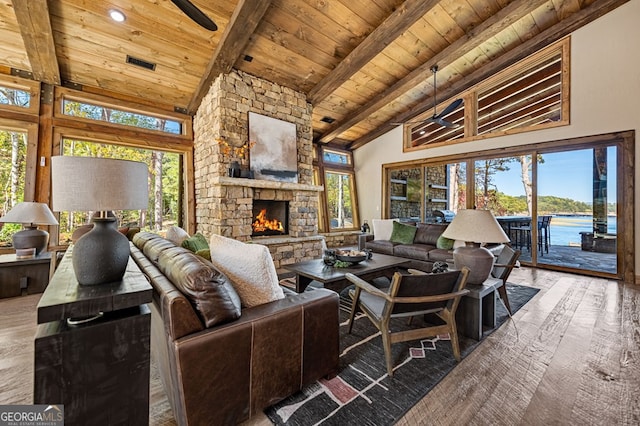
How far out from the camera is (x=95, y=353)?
1190mm

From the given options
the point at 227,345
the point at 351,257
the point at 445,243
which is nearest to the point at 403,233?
the point at 445,243

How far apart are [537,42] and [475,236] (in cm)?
489

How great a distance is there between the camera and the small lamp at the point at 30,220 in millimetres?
3072

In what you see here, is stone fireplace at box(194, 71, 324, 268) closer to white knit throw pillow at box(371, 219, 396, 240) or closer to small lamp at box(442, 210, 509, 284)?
white knit throw pillow at box(371, 219, 396, 240)

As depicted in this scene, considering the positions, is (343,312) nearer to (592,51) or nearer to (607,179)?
(607,179)

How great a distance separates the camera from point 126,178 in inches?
51.4

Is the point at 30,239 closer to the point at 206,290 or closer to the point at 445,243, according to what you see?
the point at 206,290

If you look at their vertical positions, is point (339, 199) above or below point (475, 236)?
above

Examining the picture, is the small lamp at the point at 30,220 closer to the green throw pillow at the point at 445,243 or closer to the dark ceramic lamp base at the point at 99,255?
the dark ceramic lamp base at the point at 99,255

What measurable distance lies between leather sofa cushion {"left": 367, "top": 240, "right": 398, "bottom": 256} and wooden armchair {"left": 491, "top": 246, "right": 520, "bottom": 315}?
2099 millimetres

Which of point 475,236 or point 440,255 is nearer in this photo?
point 475,236

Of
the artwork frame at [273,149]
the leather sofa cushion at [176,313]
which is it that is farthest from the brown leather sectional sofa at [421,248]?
the leather sofa cushion at [176,313]

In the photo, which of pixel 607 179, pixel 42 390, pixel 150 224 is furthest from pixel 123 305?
pixel 607 179

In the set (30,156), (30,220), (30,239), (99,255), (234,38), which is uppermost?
(234,38)
